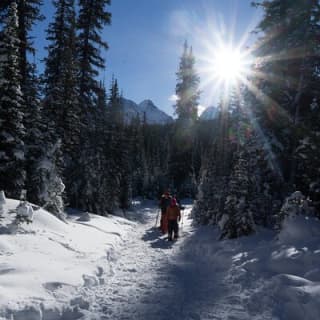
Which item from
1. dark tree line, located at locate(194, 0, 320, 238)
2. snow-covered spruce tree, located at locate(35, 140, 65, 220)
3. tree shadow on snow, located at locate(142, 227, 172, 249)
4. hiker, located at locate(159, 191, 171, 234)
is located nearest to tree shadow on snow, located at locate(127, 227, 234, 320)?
tree shadow on snow, located at locate(142, 227, 172, 249)

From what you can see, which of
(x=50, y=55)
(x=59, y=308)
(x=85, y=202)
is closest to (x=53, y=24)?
(x=50, y=55)

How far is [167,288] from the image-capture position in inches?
281

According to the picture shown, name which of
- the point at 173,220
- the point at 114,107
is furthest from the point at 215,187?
the point at 114,107

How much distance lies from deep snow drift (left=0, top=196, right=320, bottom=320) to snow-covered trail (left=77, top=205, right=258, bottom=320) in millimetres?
20

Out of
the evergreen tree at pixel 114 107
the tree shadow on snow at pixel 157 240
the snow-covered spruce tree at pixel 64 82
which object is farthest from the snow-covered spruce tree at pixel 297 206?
the evergreen tree at pixel 114 107

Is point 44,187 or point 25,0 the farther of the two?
point 25,0

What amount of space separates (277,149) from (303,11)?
18.5ft

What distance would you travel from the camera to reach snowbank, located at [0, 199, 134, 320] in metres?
5.38

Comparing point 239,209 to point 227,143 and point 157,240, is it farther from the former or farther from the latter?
point 227,143

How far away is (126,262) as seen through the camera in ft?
31.2

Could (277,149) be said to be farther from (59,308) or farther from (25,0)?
(25,0)

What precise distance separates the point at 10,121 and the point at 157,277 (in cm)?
868

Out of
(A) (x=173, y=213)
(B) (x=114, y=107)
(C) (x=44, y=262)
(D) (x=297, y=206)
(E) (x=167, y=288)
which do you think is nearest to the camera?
(E) (x=167, y=288)

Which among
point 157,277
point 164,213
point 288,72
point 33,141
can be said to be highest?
point 288,72
